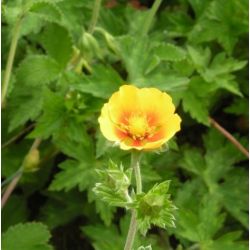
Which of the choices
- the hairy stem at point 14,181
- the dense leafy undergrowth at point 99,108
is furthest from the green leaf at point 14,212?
the hairy stem at point 14,181

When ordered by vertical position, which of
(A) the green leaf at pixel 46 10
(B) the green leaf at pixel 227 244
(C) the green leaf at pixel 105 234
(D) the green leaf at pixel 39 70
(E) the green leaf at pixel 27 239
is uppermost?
(A) the green leaf at pixel 46 10

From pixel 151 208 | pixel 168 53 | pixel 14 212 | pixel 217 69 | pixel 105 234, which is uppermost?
pixel 151 208

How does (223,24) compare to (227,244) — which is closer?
(227,244)

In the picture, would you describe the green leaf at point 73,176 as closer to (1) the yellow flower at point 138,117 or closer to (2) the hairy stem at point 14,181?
(2) the hairy stem at point 14,181

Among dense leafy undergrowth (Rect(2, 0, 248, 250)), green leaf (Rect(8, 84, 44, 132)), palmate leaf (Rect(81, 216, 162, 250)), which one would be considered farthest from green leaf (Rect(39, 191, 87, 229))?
green leaf (Rect(8, 84, 44, 132))

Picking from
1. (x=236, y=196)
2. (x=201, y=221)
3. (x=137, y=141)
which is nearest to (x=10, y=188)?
(x=201, y=221)

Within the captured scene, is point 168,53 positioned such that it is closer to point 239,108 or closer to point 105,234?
point 239,108
